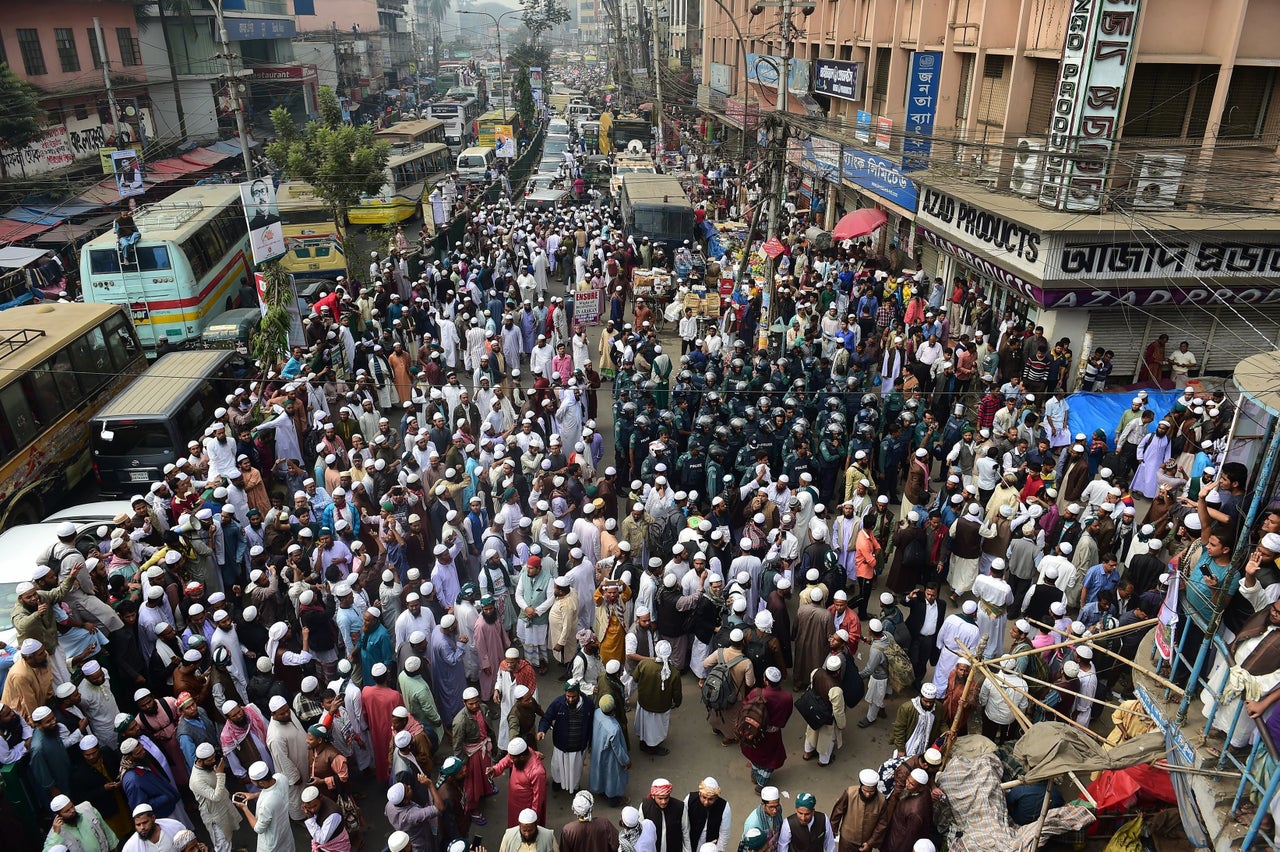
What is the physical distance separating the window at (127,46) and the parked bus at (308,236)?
1500cm

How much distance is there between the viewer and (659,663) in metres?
6.76

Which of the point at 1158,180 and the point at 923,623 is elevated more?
the point at 1158,180

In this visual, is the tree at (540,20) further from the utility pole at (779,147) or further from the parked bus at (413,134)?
the utility pole at (779,147)

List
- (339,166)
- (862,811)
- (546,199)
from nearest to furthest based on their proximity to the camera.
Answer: (862,811) < (339,166) < (546,199)

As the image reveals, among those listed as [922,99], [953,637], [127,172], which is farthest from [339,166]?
[953,637]

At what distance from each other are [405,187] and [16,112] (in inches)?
413

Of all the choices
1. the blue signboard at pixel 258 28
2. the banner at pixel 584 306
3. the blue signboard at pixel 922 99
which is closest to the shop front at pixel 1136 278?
the blue signboard at pixel 922 99

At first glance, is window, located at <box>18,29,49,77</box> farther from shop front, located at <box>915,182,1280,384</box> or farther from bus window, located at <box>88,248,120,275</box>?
shop front, located at <box>915,182,1280,384</box>

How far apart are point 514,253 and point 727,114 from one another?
17.1 meters

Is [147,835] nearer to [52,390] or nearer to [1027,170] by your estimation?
[52,390]

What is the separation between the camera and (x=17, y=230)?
69.4 feet

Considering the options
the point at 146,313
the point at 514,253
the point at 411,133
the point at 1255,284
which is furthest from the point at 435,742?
the point at 411,133

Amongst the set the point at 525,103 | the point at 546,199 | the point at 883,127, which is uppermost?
the point at 883,127

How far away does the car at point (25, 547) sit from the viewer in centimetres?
775
